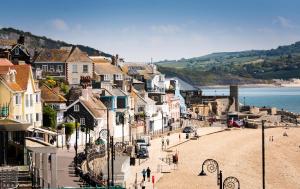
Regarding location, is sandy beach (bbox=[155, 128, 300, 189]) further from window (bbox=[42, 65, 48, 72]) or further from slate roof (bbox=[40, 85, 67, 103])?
window (bbox=[42, 65, 48, 72])

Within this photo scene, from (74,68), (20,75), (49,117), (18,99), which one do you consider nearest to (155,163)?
(49,117)

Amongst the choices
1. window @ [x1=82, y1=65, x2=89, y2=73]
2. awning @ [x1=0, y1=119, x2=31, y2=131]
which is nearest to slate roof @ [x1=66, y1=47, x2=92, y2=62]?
A: window @ [x1=82, y1=65, x2=89, y2=73]

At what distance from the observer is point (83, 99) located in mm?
68938

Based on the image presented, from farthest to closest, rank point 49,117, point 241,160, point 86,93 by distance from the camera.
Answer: point 86,93, point 241,160, point 49,117

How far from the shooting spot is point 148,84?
11394 centimetres

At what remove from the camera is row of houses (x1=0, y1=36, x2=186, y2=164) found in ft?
181

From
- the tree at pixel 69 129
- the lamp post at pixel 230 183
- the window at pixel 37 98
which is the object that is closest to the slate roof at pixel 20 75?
the window at pixel 37 98

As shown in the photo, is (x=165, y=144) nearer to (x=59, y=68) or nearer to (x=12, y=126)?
(x=59, y=68)

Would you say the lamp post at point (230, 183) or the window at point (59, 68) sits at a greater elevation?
the window at point (59, 68)

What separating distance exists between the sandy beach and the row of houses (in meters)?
7.60

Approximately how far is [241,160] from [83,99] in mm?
18148

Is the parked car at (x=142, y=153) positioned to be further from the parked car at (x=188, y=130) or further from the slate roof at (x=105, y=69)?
the slate roof at (x=105, y=69)

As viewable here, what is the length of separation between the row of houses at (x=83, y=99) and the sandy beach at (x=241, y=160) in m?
7.60

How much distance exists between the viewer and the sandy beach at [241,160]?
5328 cm
